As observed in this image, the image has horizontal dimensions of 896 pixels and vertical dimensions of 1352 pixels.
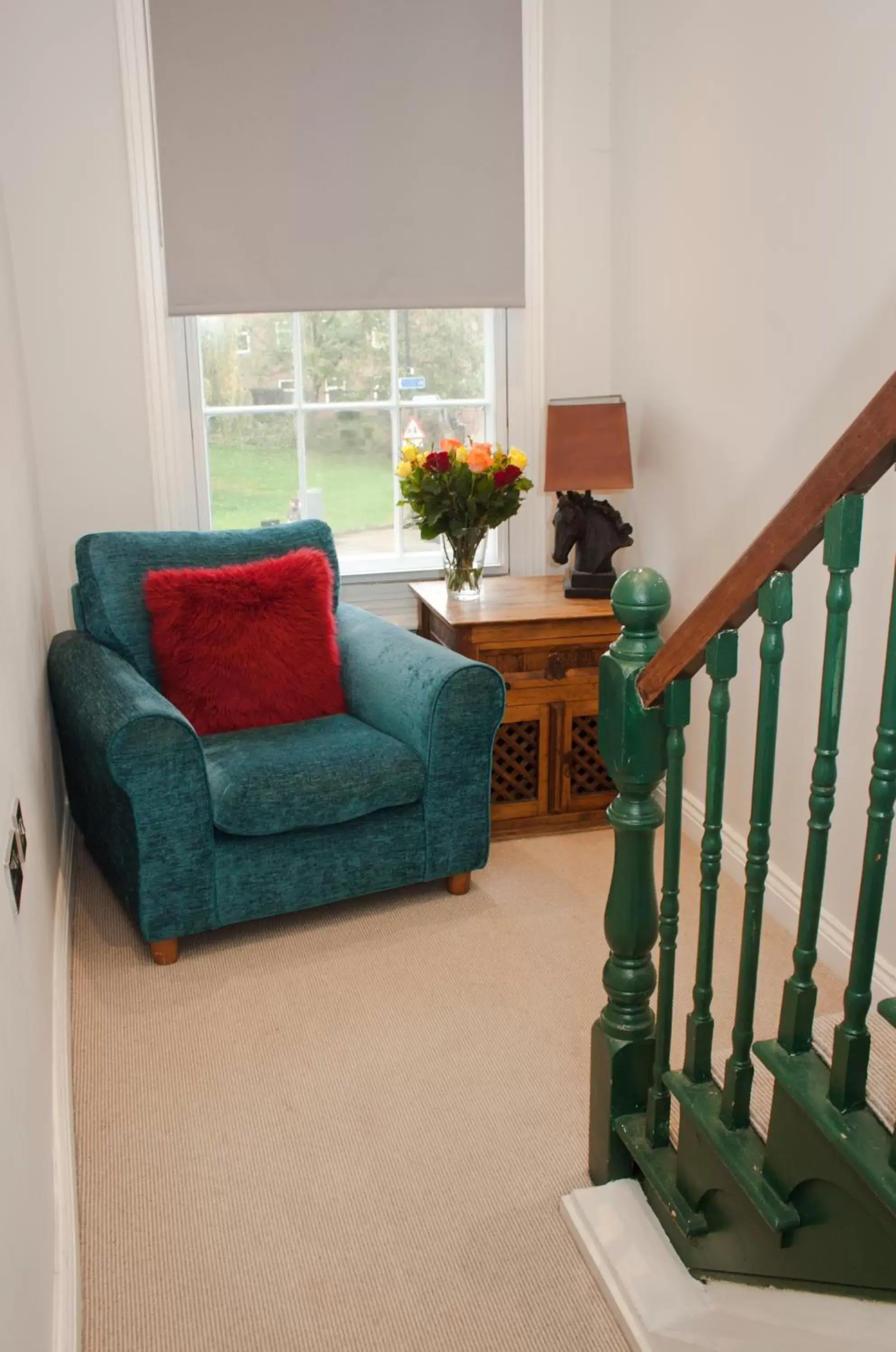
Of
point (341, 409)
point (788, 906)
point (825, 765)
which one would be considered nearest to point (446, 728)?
point (788, 906)

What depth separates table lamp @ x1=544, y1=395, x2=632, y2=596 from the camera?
3.22 metres

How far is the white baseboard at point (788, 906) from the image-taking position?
2.34 meters

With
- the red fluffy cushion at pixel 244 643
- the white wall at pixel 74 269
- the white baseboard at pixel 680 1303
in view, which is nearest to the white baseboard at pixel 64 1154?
the red fluffy cushion at pixel 244 643

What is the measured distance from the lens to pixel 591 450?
10.6 feet

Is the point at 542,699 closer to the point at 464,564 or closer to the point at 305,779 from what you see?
the point at 464,564

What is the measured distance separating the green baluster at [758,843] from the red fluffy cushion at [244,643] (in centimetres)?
176

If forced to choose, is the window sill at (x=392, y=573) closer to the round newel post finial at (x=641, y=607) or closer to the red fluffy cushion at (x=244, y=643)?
the red fluffy cushion at (x=244, y=643)

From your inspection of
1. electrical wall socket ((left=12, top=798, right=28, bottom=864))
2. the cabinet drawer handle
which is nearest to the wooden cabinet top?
the cabinet drawer handle

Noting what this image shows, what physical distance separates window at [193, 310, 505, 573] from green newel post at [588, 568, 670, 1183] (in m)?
1.86

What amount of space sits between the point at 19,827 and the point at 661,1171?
1.15 metres

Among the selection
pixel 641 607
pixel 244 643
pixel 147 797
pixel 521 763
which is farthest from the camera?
pixel 521 763

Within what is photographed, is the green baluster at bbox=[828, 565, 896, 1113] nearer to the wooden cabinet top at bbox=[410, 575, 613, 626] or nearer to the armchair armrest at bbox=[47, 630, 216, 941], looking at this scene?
the armchair armrest at bbox=[47, 630, 216, 941]

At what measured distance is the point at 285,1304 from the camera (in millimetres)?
1718

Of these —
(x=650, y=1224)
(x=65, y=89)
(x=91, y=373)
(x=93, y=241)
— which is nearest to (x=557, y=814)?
(x=650, y=1224)
